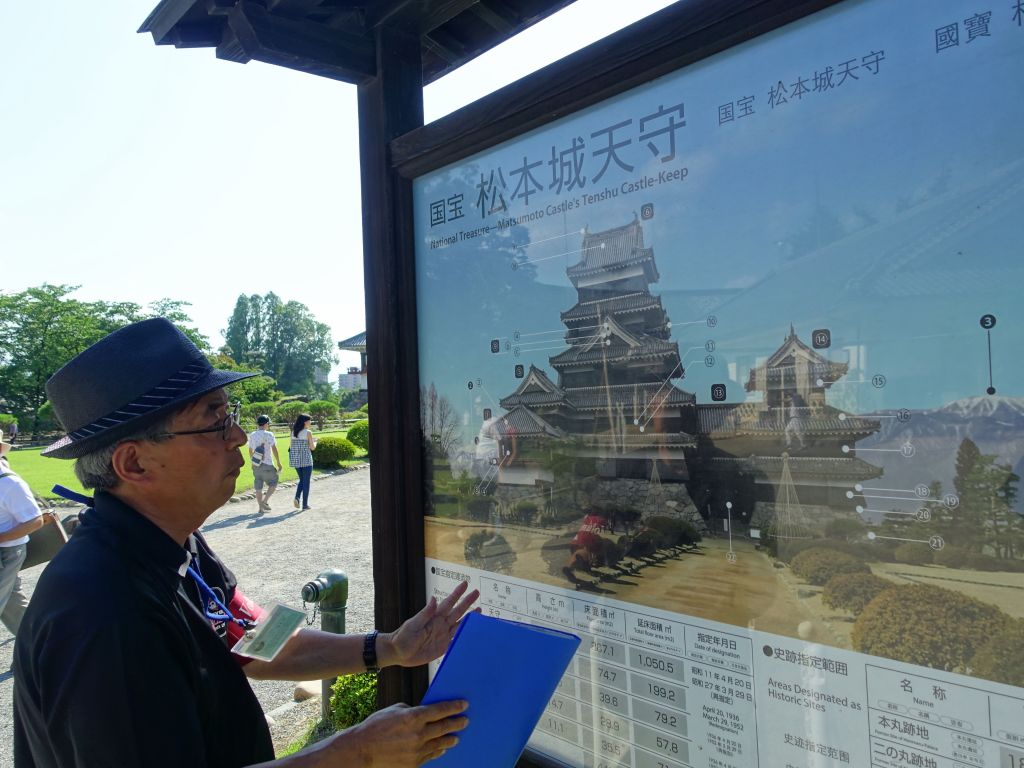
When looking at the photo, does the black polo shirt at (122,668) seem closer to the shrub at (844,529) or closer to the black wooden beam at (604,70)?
the shrub at (844,529)

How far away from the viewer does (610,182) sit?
5.77 feet

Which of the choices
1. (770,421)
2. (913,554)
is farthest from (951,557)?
(770,421)

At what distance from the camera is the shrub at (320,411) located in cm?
3172

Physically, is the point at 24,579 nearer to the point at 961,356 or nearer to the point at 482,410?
the point at 482,410

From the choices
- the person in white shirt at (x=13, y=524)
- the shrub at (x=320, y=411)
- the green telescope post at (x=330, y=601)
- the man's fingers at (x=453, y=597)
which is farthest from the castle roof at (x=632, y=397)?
the shrub at (x=320, y=411)

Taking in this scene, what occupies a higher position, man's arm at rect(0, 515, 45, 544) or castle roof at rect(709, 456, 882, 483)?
castle roof at rect(709, 456, 882, 483)

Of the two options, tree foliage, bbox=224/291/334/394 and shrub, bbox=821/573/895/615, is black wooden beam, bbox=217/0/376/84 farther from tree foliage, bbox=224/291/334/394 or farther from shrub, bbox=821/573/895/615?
tree foliage, bbox=224/291/334/394

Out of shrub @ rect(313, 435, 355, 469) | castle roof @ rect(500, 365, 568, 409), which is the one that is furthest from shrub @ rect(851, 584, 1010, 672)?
shrub @ rect(313, 435, 355, 469)

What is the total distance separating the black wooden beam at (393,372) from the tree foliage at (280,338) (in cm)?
6409

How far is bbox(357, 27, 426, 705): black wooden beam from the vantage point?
2.38 metres

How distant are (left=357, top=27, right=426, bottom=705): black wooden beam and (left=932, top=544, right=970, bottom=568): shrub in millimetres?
1604

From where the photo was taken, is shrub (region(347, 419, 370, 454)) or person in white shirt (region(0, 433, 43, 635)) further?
shrub (region(347, 419, 370, 454))

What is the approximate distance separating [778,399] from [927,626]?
0.51m

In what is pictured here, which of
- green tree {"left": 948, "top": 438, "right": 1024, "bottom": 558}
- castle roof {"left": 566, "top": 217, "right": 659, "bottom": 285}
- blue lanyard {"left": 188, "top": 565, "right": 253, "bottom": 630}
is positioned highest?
castle roof {"left": 566, "top": 217, "right": 659, "bottom": 285}
